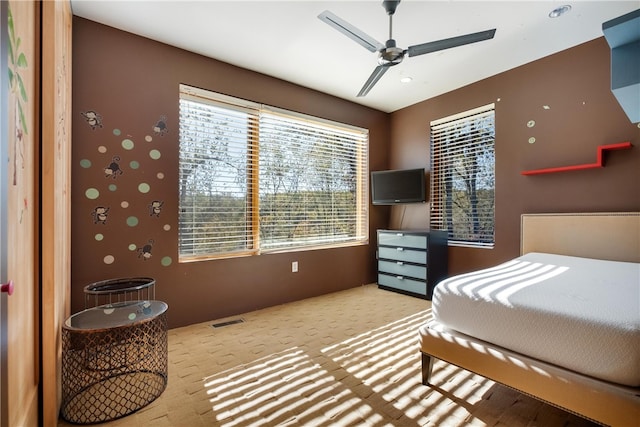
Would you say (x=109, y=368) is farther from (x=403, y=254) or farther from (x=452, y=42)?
(x=403, y=254)

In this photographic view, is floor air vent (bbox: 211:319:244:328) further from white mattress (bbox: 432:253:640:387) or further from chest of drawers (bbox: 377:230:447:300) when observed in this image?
chest of drawers (bbox: 377:230:447:300)

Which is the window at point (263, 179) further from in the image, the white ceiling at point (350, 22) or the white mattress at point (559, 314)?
the white mattress at point (559, 314)

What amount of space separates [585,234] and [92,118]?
429 cm

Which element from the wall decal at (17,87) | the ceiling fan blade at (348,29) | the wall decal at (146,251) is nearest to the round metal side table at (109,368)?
the wall decal at (146,251)

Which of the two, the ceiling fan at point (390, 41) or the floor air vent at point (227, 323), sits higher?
the ceiling fan at point (390, 41)

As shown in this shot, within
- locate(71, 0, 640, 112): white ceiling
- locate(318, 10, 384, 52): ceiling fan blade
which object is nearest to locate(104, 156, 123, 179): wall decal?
locate(71, 0, 640, 112): white ceiling

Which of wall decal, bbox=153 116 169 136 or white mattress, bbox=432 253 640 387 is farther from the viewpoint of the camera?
wall decal, bbox=153 116 169 136

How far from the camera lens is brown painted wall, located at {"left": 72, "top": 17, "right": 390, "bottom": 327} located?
7.88 ft

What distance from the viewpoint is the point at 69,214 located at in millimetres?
2262

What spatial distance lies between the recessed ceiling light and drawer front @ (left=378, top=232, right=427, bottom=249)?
2.29 meters

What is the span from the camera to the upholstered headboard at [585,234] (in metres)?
2.49

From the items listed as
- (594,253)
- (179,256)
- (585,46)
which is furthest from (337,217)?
(585,46)

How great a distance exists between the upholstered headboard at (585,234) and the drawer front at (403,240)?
1010 millimetres

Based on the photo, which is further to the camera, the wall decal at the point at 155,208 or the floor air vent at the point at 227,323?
the floor air vent at the point at 227,323
